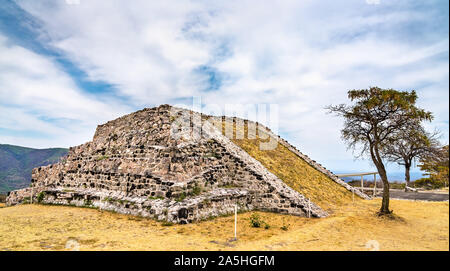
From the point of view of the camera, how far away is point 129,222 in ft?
32.1

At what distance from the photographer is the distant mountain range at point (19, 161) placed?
5956 cm

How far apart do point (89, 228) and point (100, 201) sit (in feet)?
12.9

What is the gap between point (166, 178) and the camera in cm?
1123

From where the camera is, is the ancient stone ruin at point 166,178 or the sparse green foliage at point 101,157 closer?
the ancient stone ruin at point 166,178

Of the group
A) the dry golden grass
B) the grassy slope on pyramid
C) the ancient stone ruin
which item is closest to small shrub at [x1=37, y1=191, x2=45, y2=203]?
the ancient stone ruin

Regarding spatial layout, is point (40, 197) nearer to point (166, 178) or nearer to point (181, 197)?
point (166, 178)

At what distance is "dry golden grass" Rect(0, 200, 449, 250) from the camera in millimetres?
6684

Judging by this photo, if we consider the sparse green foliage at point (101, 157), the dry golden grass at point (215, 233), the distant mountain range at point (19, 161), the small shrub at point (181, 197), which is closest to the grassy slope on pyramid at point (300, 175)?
the dry golden grass at point (215, 233)

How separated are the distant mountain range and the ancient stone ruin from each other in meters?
53.1

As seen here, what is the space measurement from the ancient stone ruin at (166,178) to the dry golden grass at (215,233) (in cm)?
73

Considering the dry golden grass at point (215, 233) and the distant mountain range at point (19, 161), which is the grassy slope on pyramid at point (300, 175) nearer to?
the dry golden grass at point (215, 233)

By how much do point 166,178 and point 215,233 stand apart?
3.99 meters
